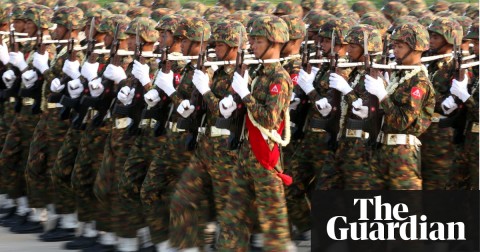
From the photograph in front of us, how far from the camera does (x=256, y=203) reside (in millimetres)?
8805

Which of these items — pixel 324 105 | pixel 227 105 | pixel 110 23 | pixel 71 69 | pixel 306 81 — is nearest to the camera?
pixel 227 105

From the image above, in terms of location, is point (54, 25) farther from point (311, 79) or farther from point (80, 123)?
point (311, 79)

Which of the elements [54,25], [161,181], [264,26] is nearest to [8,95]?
[54,25]

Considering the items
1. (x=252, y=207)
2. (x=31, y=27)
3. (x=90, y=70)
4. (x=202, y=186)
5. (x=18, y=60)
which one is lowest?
(x=252, y=207)

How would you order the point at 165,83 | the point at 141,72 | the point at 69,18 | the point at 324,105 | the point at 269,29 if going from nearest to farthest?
the point at 269,29 → the point at 165,83 → the point at 324,105 → the point at 141,72 → the point at 69,18

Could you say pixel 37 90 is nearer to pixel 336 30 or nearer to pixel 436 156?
pixel 336 30

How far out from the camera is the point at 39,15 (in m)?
12.3

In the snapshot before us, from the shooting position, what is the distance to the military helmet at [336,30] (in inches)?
426

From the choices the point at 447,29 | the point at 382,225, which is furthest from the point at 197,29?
the point at 382,225

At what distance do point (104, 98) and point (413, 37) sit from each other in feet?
9.38

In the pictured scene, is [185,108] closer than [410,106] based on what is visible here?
No

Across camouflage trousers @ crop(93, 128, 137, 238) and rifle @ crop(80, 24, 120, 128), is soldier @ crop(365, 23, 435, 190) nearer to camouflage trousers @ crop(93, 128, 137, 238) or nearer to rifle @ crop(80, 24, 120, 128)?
camouflage trousers @ crop(93, 128, 137, 238)

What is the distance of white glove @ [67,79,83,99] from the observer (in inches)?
439

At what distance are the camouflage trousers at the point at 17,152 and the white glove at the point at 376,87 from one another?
398 cm
